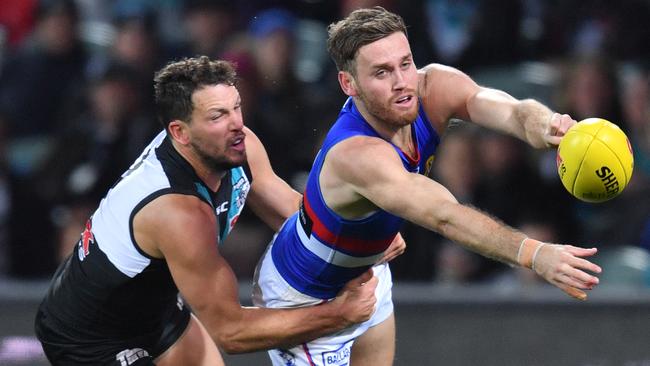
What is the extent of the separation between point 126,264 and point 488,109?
178cm

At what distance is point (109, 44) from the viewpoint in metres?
9.80

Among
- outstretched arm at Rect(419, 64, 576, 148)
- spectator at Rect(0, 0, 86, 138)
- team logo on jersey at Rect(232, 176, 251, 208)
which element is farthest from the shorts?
spectator at Rect(0, 0, 86, 138)

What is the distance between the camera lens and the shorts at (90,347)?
5.90 m

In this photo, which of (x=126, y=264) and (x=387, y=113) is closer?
(x=387, y=113)

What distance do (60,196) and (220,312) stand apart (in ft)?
12.5

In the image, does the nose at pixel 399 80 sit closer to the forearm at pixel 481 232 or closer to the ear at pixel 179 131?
the forearm at pixel 481 232

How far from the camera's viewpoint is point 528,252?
14.8ft

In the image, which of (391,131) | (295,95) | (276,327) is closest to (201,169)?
(276,327)

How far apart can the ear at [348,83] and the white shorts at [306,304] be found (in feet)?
3.31

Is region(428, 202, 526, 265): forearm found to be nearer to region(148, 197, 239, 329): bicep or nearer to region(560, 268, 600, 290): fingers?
region(560, 268, 600, 290): fingers

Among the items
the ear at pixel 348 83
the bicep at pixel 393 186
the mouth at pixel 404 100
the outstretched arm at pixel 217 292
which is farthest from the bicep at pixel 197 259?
the mouth at pixel 404 100

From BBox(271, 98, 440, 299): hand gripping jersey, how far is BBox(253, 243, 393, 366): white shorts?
0.06 metres

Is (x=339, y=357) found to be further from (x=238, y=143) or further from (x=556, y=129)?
(x=556, y=129)

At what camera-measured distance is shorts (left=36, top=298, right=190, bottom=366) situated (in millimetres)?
5902
